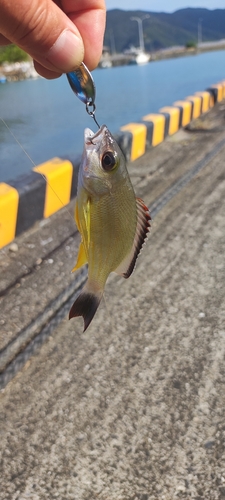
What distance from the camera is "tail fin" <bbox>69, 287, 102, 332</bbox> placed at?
1.23 meters

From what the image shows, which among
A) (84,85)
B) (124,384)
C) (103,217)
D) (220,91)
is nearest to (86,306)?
(103,217)

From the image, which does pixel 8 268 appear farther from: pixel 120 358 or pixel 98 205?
pixel 98 205

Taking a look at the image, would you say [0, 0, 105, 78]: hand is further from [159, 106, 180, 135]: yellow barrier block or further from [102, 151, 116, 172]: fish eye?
[159, 106, 180, 135]: yellow barrier block

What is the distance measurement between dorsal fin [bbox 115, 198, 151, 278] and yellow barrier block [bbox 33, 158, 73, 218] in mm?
2775

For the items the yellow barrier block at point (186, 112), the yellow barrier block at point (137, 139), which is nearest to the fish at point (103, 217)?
the yellow barrier block at point (137, 139)

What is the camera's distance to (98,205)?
4.03ft

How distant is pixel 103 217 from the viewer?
1.25m

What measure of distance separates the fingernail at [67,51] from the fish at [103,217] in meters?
0.37

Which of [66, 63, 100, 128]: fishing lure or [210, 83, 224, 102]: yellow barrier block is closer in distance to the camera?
[66, 63, 100, 128]: fishing lure

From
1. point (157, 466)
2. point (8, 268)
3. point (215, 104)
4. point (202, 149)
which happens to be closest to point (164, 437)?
point (157, 466)

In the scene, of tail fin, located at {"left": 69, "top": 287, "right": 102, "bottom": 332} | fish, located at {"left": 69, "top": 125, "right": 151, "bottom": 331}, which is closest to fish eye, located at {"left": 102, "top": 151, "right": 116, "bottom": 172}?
fish, located at {"left": 69, "top": 125, "right": 151, "bottom": 331}

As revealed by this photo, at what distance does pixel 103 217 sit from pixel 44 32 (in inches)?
26.9

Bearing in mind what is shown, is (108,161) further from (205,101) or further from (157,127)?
(205,101)

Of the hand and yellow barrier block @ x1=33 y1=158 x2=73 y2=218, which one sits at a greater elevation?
the hand
